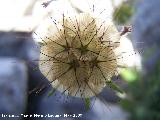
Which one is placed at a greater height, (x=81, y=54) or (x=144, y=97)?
(x=81, y=54)

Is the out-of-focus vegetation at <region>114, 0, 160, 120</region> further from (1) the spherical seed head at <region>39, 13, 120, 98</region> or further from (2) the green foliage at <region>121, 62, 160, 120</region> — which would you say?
(1) the spherical seed head at <region>39, 13, 120, 98</region>

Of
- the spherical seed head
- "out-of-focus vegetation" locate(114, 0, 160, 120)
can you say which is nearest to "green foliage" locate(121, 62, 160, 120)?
"out-of-focus vegetation" locate(114, 0, 160, 120)

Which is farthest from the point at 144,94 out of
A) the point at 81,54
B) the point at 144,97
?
the point at 81,54

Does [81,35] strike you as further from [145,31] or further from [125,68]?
[145,31]

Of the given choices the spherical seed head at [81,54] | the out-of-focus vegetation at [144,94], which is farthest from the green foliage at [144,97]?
the spherical seed head at [81,54]

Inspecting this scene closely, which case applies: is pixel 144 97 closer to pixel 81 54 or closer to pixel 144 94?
pixel 144 94

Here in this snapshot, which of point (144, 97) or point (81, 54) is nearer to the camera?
point (81, 54)

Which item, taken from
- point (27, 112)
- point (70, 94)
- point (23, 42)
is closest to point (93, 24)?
point (70, 94)
